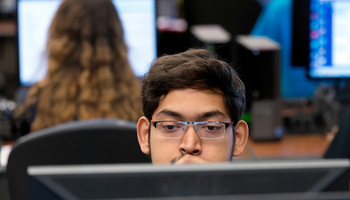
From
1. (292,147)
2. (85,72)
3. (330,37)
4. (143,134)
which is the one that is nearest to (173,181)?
(143,134)

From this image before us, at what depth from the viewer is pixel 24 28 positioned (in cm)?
186

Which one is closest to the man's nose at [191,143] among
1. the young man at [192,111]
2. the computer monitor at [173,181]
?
the young man at [192,111]

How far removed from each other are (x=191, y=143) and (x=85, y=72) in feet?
2.84

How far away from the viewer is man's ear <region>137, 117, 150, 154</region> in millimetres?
788

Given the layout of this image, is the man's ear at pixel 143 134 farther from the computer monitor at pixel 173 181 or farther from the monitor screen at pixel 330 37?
the monitor screen at pixel 330 37

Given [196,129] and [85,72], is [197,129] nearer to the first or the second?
[196,129]

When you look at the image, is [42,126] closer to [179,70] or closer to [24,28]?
[24,28]

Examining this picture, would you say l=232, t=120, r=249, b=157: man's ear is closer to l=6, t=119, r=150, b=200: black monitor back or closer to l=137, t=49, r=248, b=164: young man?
l=137, t=49, r=248, b=164: young man

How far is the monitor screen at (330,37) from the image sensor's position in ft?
5.77

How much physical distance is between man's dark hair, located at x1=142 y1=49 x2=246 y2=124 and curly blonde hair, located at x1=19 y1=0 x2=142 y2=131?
61 centimetres

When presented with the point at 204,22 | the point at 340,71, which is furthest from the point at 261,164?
the point at 204,22

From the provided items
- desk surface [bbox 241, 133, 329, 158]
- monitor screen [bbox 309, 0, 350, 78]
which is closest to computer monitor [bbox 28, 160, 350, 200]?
desk surface [bbox 241, 133, 329, 158]

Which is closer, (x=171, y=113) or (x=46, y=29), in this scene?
(x=171, y=113)

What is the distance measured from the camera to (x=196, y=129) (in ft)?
2.31
